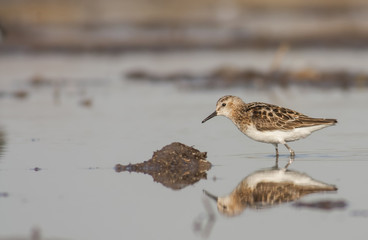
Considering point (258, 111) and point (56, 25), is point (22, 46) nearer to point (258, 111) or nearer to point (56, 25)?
point (56, 25)

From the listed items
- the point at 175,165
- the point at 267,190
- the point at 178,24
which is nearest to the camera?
the point at 267,190

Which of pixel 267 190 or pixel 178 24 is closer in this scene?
pixel 267 190

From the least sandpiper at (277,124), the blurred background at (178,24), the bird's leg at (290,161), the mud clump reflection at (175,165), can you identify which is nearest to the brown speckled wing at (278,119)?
the least sandpiper at (277,124)

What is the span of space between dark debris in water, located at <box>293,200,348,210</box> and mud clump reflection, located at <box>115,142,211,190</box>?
87.5 inches

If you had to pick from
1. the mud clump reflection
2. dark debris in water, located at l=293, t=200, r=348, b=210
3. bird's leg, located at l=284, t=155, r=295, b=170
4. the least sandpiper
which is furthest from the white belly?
dark debris in water, located at l=293, t=200, r=348, b=210

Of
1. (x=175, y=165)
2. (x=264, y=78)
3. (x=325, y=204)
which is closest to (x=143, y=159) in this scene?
(x=175, y=165)

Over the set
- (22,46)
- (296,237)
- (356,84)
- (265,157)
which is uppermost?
(22,46)

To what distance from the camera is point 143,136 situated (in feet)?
46.9

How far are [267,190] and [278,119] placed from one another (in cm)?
286

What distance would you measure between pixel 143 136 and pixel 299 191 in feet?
15.9

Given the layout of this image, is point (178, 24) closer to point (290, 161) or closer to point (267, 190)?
point (290, 161)

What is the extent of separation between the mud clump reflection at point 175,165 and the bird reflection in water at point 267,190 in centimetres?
88

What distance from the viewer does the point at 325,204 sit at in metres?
9.20

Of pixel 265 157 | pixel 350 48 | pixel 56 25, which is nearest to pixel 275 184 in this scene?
pixel 265 157
